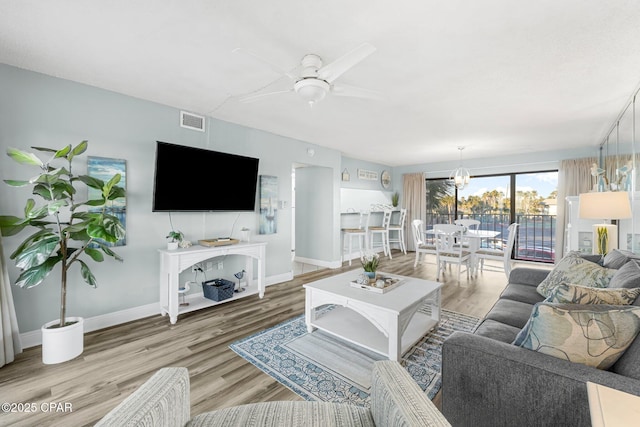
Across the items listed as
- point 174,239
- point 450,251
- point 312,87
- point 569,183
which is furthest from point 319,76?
point 569,183

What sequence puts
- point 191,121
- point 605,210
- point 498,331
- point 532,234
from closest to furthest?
point 498,331 < point 605,210 < point 191,121 < point 532,234

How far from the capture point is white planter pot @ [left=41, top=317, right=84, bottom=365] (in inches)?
82.1

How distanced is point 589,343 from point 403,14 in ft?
6.21

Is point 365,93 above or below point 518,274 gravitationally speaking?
above

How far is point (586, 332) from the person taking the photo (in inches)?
42.5

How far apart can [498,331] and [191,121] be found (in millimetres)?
3664

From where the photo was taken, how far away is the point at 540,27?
5.76 feet

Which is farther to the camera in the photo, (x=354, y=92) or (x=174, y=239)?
(x=174, y=239)

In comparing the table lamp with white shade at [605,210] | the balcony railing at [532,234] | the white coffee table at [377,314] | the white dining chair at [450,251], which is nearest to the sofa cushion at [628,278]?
the white coffee table at [377,314]

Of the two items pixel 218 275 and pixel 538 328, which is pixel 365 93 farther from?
pixel 218 275

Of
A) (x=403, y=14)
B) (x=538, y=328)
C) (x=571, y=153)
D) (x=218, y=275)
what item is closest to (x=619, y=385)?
(x=538, y=328)

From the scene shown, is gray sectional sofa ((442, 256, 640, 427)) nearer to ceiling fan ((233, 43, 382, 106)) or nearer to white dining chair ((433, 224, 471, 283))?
ceiling fan ((233, 43, 382, 106))

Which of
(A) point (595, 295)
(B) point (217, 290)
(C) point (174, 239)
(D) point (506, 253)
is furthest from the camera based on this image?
(D) point (506, 253)

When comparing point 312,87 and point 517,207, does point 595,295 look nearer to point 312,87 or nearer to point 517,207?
point 312,87
